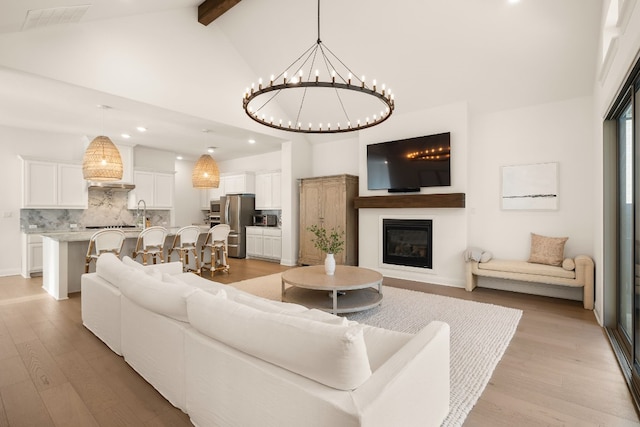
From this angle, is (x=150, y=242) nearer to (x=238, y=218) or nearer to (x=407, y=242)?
(x=238, y=218)

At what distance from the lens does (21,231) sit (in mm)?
6059

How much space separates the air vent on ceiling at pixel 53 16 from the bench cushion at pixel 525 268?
5.78 meters

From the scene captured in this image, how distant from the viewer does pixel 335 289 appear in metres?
3.38

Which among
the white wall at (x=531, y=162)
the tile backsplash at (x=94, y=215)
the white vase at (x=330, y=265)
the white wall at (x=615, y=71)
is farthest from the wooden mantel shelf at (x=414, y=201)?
the tile backsplash at (x=94, y=215)

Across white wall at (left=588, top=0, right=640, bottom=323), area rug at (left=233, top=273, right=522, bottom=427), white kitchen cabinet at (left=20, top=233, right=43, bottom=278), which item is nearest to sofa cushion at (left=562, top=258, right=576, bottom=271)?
white wall at (left=588, top=0, right=640, bottom=323)

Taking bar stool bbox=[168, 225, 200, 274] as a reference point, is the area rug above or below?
below

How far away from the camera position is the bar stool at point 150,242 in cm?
491

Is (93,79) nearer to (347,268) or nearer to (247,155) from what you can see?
(347,268)

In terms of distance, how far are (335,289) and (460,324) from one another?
139 cm

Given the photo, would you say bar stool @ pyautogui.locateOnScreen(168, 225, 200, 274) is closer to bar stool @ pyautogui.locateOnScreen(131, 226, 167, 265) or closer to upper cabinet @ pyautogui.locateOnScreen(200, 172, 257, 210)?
Answer: bar stool @ pyautogui.locateOnScreen(131, 226, 167, 265)

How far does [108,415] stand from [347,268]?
3.03m

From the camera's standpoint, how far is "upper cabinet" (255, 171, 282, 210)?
25.5 ft

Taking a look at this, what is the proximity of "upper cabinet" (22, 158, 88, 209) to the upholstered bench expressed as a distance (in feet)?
24.8

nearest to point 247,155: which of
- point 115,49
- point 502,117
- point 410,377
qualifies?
point 115,49
